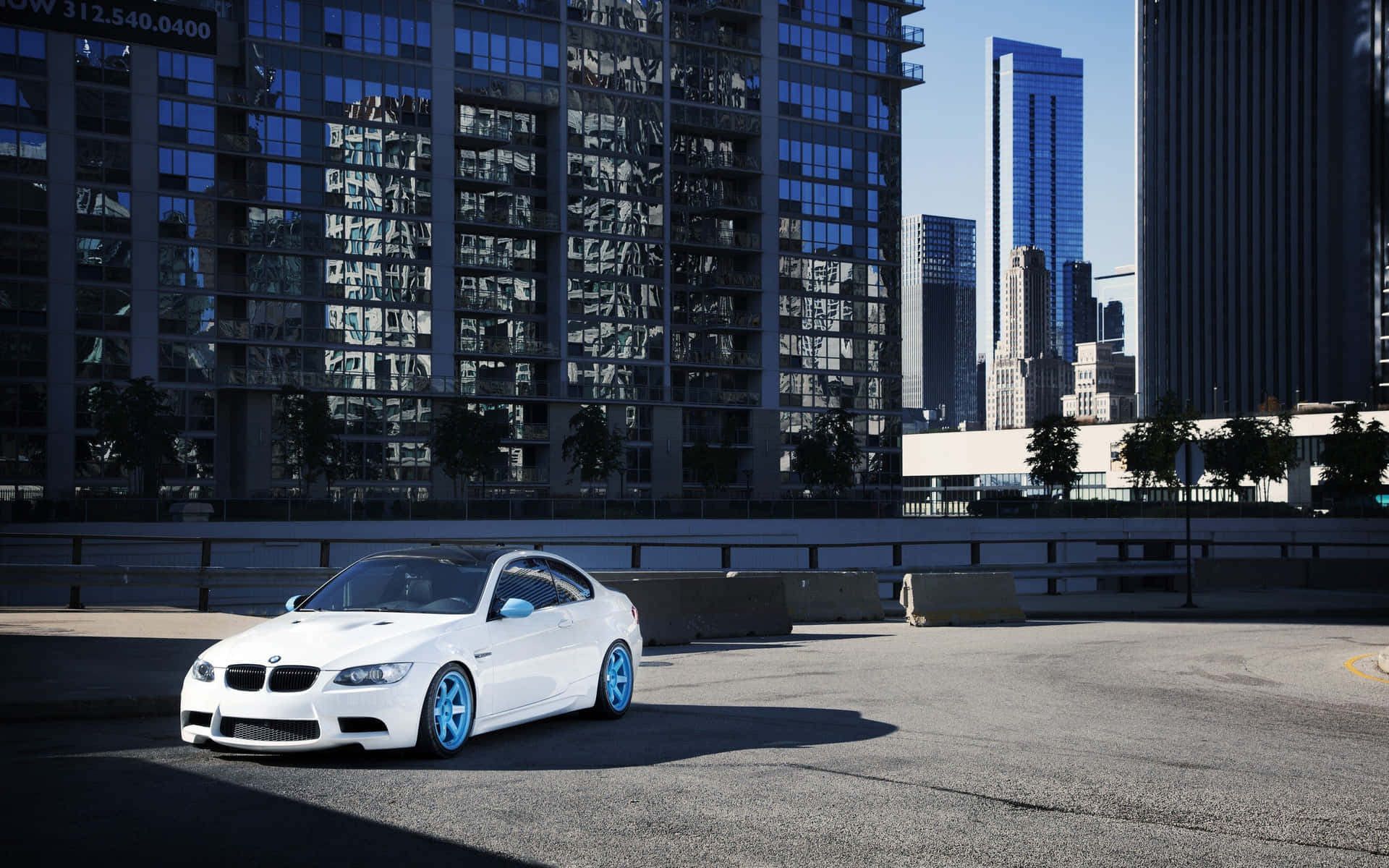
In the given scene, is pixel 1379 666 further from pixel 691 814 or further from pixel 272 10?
pixel 272 10

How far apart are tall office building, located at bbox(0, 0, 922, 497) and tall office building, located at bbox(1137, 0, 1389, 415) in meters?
81.4

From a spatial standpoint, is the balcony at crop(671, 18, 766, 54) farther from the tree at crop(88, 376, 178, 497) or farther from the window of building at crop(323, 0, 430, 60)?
the tree at crop(88, 376, 178, 497)

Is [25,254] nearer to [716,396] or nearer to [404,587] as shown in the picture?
[716,396]

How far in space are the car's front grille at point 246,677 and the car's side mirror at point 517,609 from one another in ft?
6.20

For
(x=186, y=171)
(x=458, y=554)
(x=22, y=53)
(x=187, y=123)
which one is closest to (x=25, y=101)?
(x=22, y=53)

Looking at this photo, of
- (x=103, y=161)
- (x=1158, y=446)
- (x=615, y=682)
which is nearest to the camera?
(x=615, y=682)

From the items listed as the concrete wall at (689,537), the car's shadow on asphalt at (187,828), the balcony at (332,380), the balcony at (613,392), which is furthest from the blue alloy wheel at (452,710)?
the balcony at (613,392)

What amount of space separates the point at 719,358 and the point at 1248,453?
35.9m

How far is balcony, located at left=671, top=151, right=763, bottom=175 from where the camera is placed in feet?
304

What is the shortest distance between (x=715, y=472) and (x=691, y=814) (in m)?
81.2

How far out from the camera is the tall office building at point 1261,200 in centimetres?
15575

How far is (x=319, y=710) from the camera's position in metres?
9.30

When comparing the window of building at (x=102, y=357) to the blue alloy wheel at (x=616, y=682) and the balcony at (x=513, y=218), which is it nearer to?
the balcony at (x=513, y=218)

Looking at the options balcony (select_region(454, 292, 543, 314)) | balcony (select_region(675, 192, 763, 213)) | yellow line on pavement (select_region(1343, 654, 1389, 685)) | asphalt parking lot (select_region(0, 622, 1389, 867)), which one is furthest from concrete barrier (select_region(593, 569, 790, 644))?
balcony (select_region(675, 192, 763, 213))
